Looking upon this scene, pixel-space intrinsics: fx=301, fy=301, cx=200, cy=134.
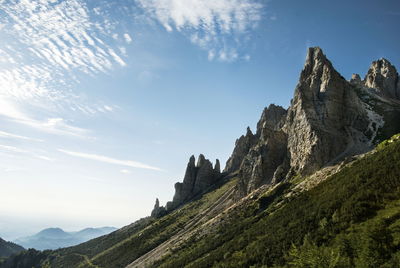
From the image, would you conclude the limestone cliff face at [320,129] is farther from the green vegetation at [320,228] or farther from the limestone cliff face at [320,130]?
the green vegetation at [320,228]

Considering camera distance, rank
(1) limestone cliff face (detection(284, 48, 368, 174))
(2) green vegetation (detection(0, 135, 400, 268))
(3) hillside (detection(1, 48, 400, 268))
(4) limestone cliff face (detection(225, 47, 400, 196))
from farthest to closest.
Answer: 1. (4) limestone cliff face (detection(225, 47, 400, 196))
2. (1) limestone cliff face (detection(284, 48, 368, 174))
3. (3) hillside (detection(1, 48, 400, 268))
4. (2) green vegetation (detection(0, 135, 400, 268))

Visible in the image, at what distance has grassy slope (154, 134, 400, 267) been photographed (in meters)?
68.2

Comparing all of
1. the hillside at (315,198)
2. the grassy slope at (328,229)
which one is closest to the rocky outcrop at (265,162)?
the hillside at (315,198)

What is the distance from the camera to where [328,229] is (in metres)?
91.7

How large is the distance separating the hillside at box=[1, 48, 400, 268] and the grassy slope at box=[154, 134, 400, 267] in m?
0.31

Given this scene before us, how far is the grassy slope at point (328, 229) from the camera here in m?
68.2

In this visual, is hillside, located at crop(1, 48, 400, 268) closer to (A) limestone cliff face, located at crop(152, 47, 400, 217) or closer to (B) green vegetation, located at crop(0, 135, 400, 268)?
(B) green vegetation, located at crop(0, 135, 400, 268)

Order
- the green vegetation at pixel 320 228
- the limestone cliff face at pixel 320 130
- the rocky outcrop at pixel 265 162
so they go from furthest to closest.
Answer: the rocky outcrop at pixel 265 162
the limestone cliff face at pixel 320 130
the green vegetation at pixel 320 228

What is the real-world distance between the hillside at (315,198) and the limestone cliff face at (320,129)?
0.54 meters

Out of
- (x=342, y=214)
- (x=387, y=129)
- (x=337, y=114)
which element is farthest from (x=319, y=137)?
(x=342, y=214)

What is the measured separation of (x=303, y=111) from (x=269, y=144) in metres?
32.7

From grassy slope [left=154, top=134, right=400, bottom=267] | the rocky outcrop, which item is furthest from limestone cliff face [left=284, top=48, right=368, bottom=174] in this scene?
grassy slope [left=154, top=134, right=400, bottom=267]

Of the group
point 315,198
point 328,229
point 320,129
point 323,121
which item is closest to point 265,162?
Result: point 320,129

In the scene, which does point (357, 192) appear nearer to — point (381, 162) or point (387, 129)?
point (381, 162)
